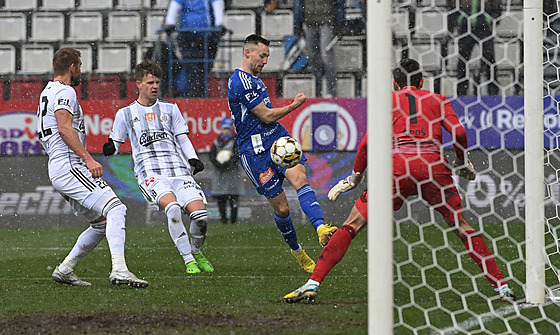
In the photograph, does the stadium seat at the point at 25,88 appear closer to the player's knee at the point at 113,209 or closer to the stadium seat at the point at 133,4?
the stadium seat at the point at 133,4

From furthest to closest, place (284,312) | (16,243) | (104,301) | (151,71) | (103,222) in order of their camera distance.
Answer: (16,243) < (151,71) < (103,222) < (104,301) < (284,312)

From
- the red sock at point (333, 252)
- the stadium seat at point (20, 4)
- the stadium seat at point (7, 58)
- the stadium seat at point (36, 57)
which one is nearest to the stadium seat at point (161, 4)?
the stadium seat at point (36, 57)

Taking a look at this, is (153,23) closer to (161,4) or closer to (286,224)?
(161,4)

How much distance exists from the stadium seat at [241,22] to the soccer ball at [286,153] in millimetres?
7997

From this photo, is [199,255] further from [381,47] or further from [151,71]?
[381,47]

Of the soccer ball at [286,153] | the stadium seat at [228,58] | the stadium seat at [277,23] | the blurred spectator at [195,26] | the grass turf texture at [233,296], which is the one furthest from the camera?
the stadium seat at [277,23]

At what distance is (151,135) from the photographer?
6.15 meters

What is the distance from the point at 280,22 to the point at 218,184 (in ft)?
11.6

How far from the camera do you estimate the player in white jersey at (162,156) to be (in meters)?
6.01

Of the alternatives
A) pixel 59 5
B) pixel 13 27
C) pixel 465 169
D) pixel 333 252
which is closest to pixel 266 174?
pixel 333 252

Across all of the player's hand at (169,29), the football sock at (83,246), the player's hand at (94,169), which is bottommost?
the football sock at (83,246)

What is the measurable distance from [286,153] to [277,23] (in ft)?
27.0

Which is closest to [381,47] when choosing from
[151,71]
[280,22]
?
[151,71]

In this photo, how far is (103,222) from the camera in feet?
17.7
